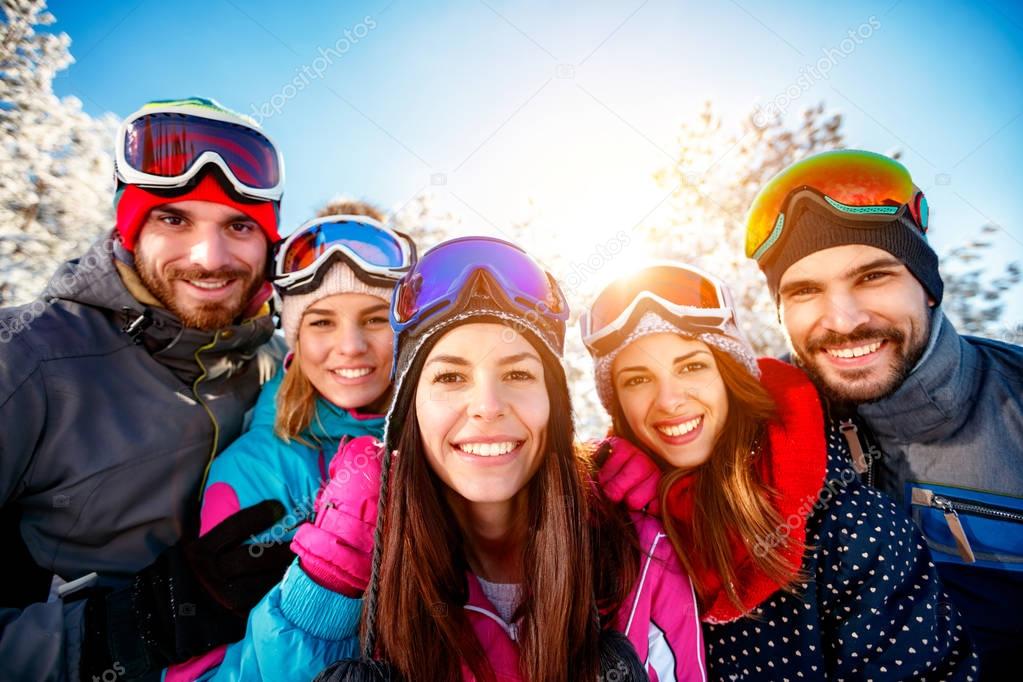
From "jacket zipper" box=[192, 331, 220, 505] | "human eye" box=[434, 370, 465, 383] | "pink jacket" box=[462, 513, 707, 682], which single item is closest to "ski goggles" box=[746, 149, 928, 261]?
"pink jacket" box=[462, 513, 707, 682]

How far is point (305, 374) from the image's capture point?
125 inches

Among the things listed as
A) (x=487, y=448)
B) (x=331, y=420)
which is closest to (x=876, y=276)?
(x=487, y=448)

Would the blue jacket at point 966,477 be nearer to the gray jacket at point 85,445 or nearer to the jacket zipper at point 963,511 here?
the jacket zipper at point 963,511

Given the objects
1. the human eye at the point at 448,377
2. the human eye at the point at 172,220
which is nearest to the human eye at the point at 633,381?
the human eye at the point at 448,377

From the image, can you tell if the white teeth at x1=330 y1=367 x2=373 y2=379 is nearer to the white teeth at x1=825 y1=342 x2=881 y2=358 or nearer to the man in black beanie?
the man in black beanie

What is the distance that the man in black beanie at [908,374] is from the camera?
2.88 meters

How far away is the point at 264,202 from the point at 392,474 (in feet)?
7.48

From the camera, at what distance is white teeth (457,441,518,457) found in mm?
2246

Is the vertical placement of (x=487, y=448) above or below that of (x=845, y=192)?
below

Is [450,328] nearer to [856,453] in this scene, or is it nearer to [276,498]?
[276,498]

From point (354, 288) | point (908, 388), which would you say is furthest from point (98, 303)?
point (908, 388)

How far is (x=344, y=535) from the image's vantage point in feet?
6.95

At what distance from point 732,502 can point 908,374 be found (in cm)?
148

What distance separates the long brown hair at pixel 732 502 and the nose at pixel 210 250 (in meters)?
2.95
